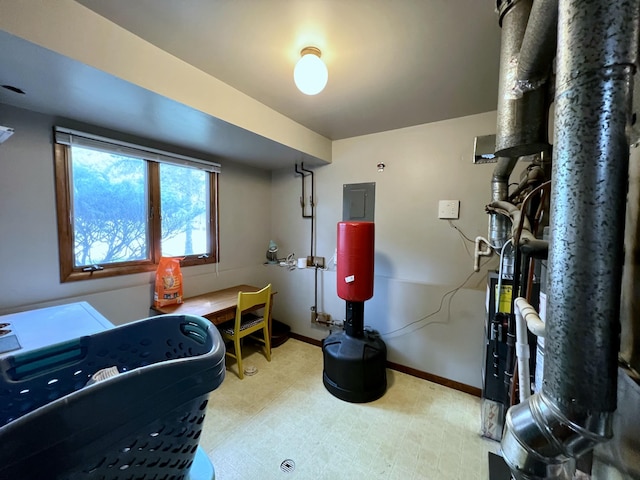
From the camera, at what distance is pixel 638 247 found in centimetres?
49

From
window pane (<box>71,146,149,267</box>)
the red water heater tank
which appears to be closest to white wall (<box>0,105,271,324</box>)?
window pane (<box>71,146,149,267</box>)

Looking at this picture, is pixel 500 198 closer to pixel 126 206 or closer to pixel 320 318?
pixel 320 318

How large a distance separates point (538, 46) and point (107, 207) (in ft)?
8.50

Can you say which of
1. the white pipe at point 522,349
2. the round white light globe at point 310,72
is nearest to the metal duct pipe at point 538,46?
the white pipe at point 522,349

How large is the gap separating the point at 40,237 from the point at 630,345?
271cm

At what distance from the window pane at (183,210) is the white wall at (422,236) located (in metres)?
1.28

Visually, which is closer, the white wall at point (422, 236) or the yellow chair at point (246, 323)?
the white wall at point (422, 236)

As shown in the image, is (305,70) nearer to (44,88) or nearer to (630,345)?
(44,88)

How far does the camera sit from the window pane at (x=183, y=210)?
2314mm

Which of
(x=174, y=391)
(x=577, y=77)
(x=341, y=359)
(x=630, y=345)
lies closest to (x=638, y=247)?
(x=630, y=345)

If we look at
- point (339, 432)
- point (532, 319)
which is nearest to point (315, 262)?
point (339, 432)

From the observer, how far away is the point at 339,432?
1652 millimetres

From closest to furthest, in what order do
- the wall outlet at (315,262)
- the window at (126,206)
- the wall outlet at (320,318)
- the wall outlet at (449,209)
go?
the window at (126,206) < the wall outlet at (449,209) < the wall outlet at (320,318) < the wall outlet at (315,262)

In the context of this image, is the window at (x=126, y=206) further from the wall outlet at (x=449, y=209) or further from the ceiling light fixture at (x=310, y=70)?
the wall outlet at (x=449, y=209)
